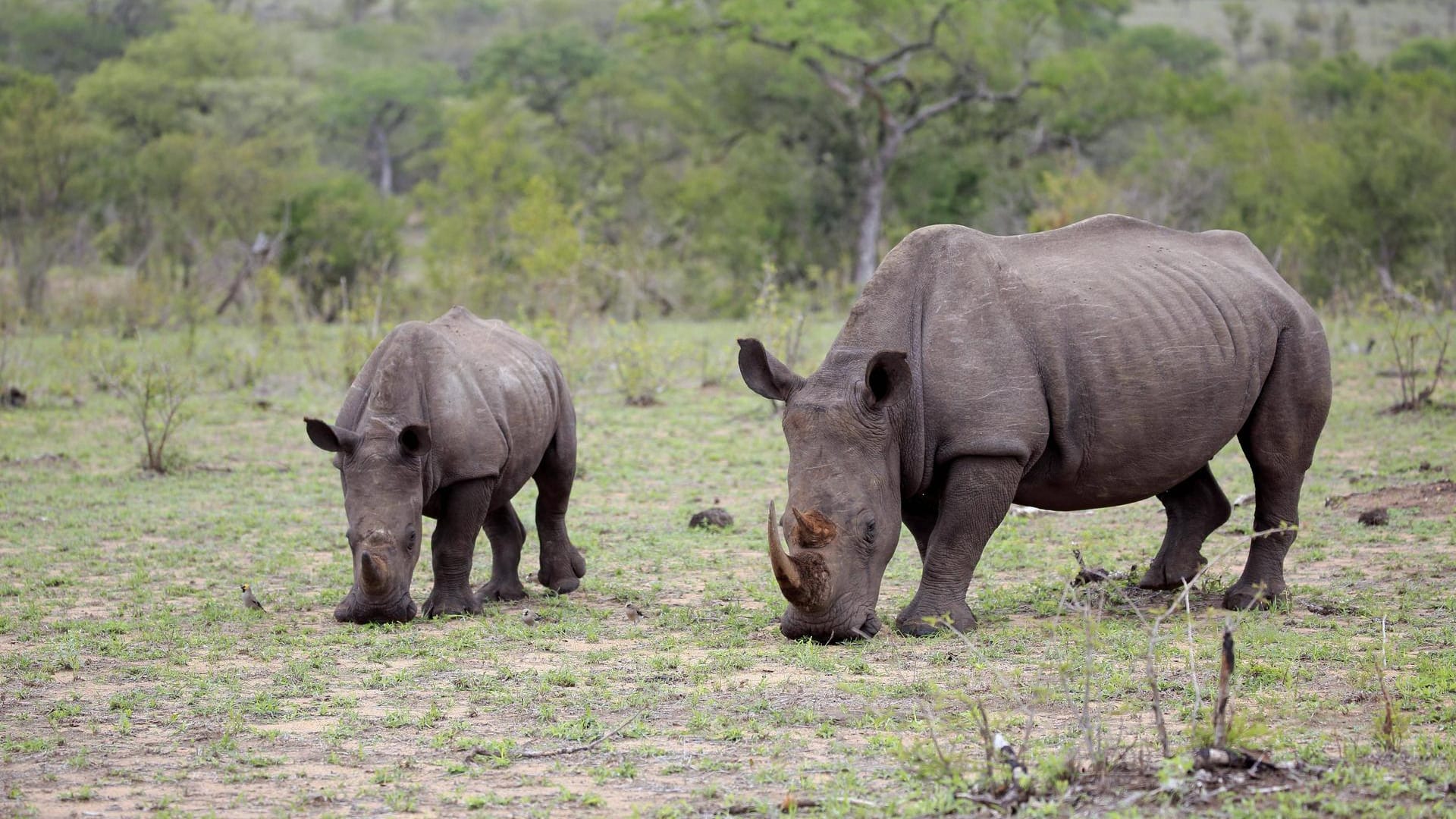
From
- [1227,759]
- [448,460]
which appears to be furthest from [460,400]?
[1227,759]

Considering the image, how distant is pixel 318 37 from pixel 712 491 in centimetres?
6438

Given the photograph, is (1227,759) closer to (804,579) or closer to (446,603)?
(804,579)

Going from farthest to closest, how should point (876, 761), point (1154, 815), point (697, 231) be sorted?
point (697, 231)
point (876, 761)
point (1154, 815)

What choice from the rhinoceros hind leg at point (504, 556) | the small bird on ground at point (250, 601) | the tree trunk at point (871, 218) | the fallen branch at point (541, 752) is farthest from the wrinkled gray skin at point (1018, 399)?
the tree trunk at point (871, 218)

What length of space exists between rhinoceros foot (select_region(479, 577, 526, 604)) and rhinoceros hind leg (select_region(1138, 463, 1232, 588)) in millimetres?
3462

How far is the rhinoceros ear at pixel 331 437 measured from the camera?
7.75 meters

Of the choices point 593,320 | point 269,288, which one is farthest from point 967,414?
point 269,288

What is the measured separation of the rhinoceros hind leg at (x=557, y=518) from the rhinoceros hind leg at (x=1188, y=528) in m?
3.22

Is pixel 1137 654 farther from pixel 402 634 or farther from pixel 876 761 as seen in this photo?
pixel 402 634

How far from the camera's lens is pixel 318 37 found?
2830 inches

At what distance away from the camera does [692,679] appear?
6.78 meters

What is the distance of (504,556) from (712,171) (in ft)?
86.1

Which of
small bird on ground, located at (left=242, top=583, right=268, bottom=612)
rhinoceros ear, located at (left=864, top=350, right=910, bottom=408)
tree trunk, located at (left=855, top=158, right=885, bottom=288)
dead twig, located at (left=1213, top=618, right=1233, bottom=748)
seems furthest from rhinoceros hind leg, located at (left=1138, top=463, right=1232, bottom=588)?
tree trunk, located at (left=855, top=158, right=885, bottom=288)

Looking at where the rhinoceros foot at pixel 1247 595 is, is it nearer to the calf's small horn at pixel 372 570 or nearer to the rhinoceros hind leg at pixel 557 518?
the rhinoceros hind leg at pixel 557 518
